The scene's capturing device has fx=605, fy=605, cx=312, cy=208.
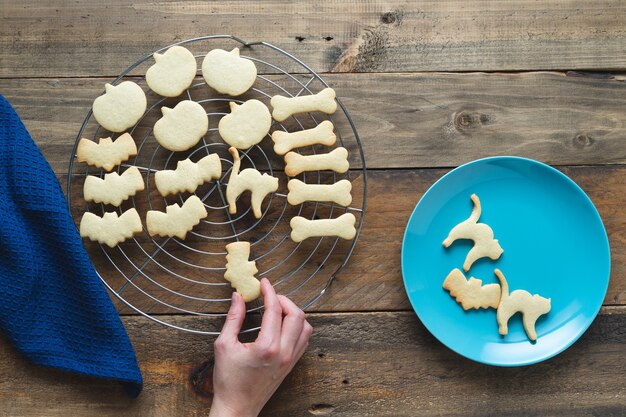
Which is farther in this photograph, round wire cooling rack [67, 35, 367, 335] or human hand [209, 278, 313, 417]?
round wire cooling rack [67, 35, 367, 335]

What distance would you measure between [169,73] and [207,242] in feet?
1.25

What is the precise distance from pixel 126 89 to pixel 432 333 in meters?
0.85

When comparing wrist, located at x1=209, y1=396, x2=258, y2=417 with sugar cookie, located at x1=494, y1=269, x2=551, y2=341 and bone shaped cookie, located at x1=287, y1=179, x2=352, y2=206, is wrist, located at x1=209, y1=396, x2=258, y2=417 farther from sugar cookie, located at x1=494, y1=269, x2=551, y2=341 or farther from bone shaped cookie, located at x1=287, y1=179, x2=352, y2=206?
sugar cookie, located at x1=494, y1=269, x2=551, y2=341

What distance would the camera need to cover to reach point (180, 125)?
1.31 m

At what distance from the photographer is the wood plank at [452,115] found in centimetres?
138

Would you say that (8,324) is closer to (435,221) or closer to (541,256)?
(435,221)

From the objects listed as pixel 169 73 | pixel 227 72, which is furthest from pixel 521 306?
pixel 169 73

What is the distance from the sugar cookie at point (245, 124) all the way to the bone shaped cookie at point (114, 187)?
210 mm

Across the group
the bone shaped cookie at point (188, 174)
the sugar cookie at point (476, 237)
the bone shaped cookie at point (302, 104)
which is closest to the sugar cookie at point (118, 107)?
the bone shaped cookie at point (188, 174)

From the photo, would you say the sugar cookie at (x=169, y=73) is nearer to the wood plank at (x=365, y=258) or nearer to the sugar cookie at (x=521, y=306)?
the wood plank at (x=365, y=258)

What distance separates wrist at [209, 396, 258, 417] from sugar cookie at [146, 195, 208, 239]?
366mm

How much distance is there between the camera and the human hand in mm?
1252

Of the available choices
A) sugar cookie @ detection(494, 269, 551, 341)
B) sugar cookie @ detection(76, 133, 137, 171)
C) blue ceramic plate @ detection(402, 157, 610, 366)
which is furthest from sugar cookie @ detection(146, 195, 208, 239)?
sugar cookie @ detection(494, 269, 551, 341)

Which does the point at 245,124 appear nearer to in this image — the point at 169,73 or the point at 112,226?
the point at 169,73
